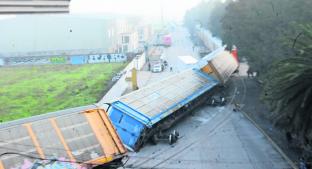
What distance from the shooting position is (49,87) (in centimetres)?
3600

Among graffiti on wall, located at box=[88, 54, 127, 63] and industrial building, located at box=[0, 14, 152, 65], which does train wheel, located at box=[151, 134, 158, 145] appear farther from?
industrial building, located at box=[0, 14, 152, 65]

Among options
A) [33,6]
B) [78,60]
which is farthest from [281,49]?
[78,60]

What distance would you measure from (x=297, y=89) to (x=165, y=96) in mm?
9377

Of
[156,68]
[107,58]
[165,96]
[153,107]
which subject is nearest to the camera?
[153,107]

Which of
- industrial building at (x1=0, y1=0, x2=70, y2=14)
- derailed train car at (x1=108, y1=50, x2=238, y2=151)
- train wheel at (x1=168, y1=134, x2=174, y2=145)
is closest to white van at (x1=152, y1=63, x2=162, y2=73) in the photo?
derailed train car at (x1=108, y1=50, x2=238, y2=151)

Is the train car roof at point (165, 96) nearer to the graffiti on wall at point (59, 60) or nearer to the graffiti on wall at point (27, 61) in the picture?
the graffiti on wall at point (59, 60)

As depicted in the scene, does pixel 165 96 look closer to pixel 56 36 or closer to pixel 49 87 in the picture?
pixel 49 87

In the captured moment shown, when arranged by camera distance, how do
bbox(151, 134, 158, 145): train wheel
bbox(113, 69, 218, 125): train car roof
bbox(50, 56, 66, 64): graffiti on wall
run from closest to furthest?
bbox(113, 69, 218, 125): train car roof
bbox(151, 134, 158, 145): train wheel
bbox(50, 56, 66, 64): graffiti on wall

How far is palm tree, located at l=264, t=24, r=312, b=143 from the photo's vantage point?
41.7 feet

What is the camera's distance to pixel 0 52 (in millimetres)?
64188

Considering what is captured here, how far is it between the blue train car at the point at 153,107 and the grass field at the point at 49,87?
26.4 feet

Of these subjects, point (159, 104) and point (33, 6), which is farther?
point (159, 104)

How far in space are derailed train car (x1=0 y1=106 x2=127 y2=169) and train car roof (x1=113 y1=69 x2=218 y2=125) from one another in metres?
4.96

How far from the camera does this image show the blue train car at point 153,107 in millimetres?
17578
